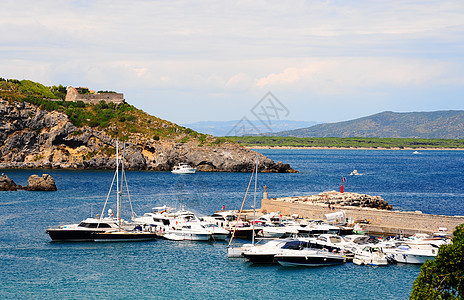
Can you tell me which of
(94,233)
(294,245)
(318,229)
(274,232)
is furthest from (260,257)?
(94,233)

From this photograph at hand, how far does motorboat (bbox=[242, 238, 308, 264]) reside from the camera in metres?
39.5

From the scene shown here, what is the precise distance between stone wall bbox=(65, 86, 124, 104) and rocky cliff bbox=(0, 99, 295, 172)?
21.9 m

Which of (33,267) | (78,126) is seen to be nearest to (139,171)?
(78,126)

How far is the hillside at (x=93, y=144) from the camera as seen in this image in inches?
5007

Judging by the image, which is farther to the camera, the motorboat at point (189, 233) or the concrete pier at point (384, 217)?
the motorboat at point (189, 233)

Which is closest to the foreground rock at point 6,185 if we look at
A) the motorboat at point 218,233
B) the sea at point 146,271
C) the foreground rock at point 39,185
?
the foreground rock at point 39,185

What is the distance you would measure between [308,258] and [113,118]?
353 feet

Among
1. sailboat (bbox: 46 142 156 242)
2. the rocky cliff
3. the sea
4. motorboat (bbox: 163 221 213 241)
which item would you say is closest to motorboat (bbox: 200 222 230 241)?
motorboat (bbox: 163 221 213 241)

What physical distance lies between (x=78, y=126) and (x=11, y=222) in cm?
7914

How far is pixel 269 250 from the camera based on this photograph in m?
39.7

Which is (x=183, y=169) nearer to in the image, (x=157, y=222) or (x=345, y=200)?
(x=345, y=200)

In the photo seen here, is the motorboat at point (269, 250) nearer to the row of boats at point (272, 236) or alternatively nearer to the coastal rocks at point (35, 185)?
the row of boats at point (272, 236)

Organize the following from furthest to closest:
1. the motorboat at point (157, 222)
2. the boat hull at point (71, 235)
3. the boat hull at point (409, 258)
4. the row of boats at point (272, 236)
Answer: the motorboat at point (157, 222) → the boat hull at point (71, 235) → the row of boats at point (272, 236) → the boat hull at point (409, 258)

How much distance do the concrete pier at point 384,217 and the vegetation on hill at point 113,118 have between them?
252 feet
